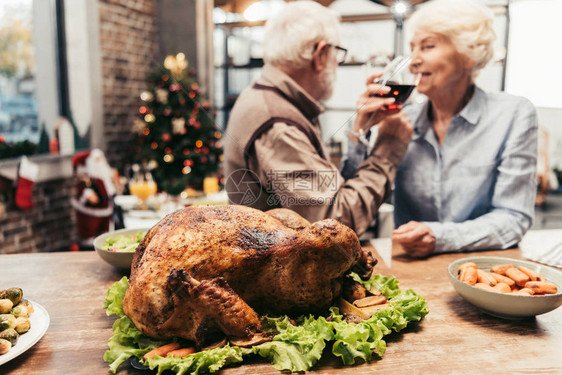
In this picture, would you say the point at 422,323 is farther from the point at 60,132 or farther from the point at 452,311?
the point at 60,132

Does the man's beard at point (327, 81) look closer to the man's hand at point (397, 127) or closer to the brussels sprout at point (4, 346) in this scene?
the man's hand at point (397, 127)

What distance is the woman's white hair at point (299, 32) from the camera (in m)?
1.53

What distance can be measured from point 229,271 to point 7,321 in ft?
1.34

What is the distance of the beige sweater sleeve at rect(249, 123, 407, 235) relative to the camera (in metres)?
1.37

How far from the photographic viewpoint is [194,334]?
2.61 ft

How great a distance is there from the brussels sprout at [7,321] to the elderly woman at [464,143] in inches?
43.5

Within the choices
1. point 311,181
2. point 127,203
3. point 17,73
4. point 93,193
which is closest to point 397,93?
point 311,181

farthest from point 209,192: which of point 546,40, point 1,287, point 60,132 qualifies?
point 546,40

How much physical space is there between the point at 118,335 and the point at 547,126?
15.0 feet

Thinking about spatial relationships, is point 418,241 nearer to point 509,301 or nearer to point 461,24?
point 509,301

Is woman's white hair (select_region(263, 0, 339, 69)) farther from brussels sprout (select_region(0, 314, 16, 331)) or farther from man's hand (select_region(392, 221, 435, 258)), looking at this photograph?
brussels sprout (select_region(0, 314, 16, 331))

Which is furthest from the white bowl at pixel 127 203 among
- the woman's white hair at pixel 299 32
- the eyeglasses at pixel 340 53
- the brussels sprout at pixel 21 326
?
the brussels sprout at pixel 21 326

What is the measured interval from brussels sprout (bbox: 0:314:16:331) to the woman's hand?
3.66 ft

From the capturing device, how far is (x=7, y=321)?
814 mm
